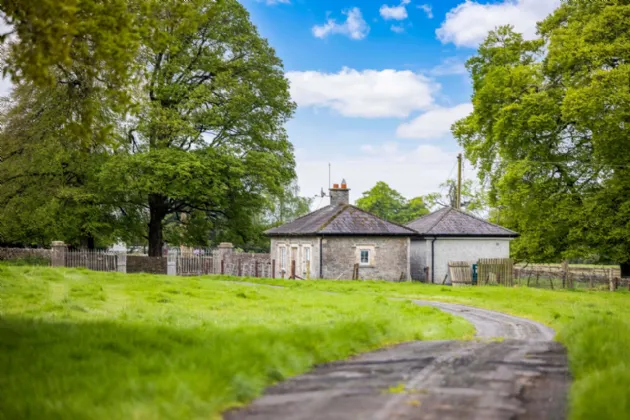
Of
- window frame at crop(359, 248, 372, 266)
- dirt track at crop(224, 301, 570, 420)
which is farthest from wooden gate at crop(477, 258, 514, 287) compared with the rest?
dirt track at crop(224, 301, 570, 420)

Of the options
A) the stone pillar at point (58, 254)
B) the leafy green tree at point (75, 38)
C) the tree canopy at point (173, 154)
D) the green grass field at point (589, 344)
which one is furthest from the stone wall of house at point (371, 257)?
the leafy green tree at point (75, 38)

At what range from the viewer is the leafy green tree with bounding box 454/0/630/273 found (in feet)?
113

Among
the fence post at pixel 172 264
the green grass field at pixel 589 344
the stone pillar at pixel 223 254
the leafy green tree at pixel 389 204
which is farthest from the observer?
the leafy green tree at pixel 389 204

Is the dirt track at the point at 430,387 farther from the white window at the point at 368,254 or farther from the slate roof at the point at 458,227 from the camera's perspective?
the slate roof at the point at 458,227

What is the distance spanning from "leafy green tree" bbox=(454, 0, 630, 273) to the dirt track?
82.0ft

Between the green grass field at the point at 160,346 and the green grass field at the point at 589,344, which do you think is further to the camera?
the green grass field at the point at 160,346

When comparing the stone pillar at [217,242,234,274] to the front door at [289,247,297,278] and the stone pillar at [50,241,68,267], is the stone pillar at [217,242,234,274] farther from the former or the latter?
Answer: the stone pillar at [50,241,68,267]

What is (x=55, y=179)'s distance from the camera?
4194 centimetres

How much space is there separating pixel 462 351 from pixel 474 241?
30125 mm

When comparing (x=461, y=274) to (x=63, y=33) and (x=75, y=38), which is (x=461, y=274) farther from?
(x=63, y=33)

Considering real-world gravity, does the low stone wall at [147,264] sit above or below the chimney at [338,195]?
below

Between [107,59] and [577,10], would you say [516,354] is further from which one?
[577,10]

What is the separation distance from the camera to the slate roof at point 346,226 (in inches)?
1512

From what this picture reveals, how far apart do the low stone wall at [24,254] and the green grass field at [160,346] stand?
23.7m
